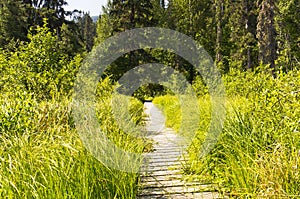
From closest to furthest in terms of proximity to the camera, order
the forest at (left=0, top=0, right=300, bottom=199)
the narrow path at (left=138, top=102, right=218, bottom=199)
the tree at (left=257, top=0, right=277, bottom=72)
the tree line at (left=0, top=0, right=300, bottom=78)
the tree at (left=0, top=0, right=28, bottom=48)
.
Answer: the forest at (left=0, top=0, right=300, bottom=199) → the narrow path at (left=138, top=102, right=218, bottom=199) → the tree at (left=257, top=0, right=277, bottom=72) → the tree line at (left=0, top=0, right=300, bottom=78) → the tree at (left=0, top=0, right=28, bottom=48)

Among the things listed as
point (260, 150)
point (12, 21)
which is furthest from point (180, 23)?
point (260, 150)

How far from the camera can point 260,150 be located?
309 centimetres

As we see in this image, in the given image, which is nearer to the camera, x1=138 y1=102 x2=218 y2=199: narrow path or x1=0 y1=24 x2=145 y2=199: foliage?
x1=0 y1=24 x2=145 y2=199: foliage

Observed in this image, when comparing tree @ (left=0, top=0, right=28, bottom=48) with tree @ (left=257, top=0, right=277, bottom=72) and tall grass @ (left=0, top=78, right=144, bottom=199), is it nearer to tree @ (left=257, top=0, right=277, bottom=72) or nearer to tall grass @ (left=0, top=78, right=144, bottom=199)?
tree @ (left=257, top=0, right=277, bottom=72)

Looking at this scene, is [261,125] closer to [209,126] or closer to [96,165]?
[209,126]

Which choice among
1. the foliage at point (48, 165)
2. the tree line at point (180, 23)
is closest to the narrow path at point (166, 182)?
the foliage at point (48, 165)

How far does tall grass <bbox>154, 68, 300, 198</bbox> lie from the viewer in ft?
7.80

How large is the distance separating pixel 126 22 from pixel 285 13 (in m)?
15.3

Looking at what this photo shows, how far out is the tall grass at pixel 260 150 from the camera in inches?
93.6

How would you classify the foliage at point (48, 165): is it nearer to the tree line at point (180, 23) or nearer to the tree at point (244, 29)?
the tree line at point (180, 23)

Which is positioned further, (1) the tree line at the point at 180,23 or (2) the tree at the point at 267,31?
(1) the tree line at the point at 180,23

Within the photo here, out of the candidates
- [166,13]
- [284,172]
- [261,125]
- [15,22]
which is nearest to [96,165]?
[284,172]

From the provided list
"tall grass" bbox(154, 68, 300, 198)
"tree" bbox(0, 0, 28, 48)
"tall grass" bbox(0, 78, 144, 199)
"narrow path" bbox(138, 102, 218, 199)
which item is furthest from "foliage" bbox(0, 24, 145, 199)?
"tree" bbox(0, 0, 28, 48)

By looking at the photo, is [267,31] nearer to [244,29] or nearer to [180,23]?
[244,29]
